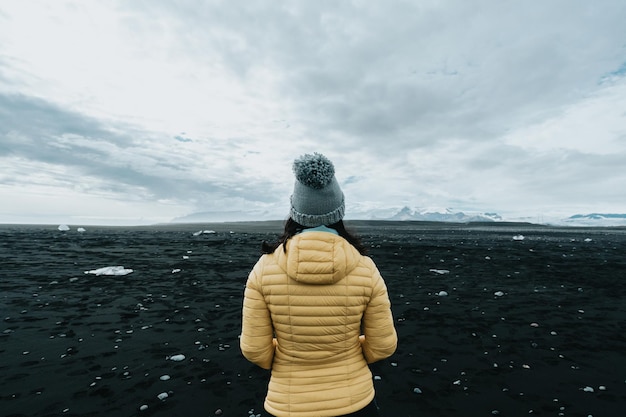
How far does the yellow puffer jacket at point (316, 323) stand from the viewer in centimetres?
231

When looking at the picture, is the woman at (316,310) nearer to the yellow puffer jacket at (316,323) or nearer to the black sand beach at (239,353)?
the yellow puffer jacket at (316,323)

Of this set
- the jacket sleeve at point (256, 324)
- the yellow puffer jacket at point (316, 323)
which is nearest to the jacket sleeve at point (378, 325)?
the yellow puffer jacket at point (316, 323)

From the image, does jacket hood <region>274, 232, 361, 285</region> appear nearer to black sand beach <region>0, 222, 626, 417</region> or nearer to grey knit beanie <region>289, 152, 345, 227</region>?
grey knit beanie <region>289, 152, 345, 227</region>

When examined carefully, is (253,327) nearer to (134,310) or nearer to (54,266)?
(134,310)

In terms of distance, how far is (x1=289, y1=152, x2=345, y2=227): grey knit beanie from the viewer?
8.00ft

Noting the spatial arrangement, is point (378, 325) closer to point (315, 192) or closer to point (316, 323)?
point (316, 323)

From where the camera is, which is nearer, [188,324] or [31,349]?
[31,349]

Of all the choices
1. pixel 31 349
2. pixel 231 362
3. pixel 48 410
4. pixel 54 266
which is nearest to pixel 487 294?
pixel 231 362

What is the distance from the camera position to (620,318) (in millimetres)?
9977

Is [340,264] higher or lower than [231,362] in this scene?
higher

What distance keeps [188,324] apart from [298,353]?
8.01 meters

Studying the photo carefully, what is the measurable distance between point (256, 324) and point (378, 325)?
3.28ft

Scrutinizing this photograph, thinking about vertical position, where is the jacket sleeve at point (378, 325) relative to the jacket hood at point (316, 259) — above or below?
below

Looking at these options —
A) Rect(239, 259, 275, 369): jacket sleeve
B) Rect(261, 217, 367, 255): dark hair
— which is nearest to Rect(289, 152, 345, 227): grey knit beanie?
Rect(261, 217, 367, 255): dark hair
